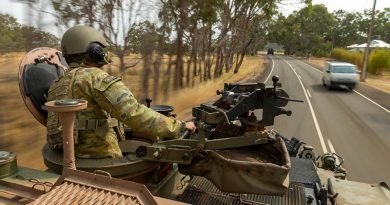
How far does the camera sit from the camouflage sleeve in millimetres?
2756

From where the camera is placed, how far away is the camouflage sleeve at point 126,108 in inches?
108

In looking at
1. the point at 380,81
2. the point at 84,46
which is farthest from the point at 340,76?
the point at 84,46

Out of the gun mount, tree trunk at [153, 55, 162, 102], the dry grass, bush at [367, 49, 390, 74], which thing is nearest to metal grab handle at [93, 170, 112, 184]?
the gun mount

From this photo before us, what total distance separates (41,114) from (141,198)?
2023 millimetres

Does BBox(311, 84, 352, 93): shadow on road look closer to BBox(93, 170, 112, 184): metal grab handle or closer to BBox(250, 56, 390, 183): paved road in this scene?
BBox(250, 56, 390, 183): paved road

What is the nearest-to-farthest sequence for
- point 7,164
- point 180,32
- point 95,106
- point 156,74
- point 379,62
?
point 7,164 → point 95,106 → point 156,74 → point 180,32 → point 379,62

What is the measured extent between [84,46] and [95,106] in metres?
0.55

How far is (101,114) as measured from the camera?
3.03m

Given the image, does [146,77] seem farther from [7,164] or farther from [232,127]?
[7,164]

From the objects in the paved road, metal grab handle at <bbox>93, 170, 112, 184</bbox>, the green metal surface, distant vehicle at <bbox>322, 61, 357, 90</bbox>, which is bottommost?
the paved road

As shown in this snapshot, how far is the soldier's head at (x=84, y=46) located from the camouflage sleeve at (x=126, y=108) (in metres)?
0.34

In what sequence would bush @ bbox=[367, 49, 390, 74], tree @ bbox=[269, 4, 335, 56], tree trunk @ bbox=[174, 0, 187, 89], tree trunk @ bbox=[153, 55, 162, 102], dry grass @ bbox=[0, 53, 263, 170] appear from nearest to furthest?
dry grass @ bbox=[0, 53, 263, 170], tree trunk @ bbox=[153, 55, 162, 102], tree trunk @ bbox=[174, 0, 187, 89], bush @ bbox=[367, 49, 390, 74], tree @ bbox=[269, 4, 335, 56]

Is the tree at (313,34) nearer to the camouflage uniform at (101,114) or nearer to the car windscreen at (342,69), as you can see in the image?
the car windscreen at (342,69)

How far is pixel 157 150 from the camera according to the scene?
281cm
